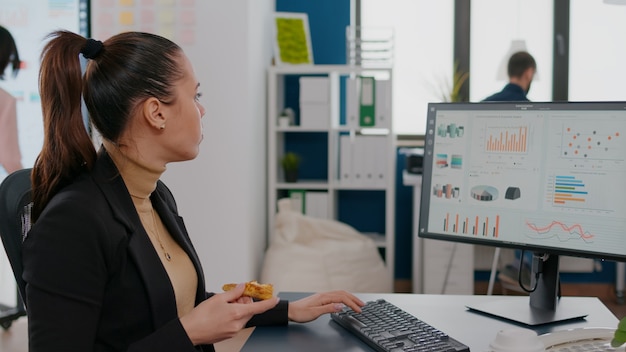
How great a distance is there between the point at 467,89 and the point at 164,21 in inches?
83.1

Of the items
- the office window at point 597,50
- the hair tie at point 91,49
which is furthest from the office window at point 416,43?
the hair tie at point 91,49

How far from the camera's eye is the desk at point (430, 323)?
138 centimetres

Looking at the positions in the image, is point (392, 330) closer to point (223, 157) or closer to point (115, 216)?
point (115, 216)

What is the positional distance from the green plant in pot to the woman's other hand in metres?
2.80

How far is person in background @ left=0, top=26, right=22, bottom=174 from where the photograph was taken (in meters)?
3.55

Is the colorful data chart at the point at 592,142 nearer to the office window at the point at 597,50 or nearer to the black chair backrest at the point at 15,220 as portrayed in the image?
the black chair backrest at the point at 15,220

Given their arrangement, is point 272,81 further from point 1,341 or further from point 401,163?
point 1,341

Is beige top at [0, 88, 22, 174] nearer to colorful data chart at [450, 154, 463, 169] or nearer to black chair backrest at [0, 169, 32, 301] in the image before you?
black chair backrest at [0, 169, 32, 301]

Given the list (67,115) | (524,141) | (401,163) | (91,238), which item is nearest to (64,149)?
(67,115)

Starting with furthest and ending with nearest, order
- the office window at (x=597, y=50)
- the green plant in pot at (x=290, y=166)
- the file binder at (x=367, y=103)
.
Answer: the office window at (x=597, y=50)
the green plant in pot at (x=290, y=166)
the file binder at (x=367, y=103)

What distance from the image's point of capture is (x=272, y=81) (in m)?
4.21

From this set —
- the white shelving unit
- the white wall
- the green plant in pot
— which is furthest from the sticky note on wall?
the green plant in pot

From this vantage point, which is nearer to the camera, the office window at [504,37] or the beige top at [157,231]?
the beige top at [157,231]

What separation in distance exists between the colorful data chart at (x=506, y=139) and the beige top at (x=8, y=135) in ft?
8.76
